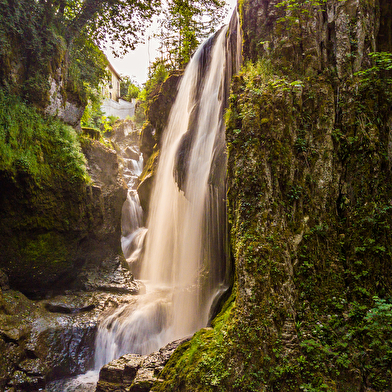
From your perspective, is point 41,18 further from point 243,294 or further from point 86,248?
point 243,294

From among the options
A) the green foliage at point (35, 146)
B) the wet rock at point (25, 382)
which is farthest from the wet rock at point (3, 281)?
the green foliage at point (35, 146)

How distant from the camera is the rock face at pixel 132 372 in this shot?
5746 millimetres

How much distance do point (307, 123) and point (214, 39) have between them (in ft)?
29.2

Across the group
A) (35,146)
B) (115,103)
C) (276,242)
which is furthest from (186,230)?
(115,103)

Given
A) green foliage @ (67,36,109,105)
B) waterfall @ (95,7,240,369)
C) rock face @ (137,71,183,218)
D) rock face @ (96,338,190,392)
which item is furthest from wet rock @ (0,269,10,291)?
green foliage @ (67,36,109,105)

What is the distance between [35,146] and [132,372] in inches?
300

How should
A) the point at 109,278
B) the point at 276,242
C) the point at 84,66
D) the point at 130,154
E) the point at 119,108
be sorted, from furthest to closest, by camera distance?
the point at 119,108, the point at 130,154, the point at 84,66, the point at 109,278, the point at 276,242

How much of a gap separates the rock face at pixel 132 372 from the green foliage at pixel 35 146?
6100 millimetres

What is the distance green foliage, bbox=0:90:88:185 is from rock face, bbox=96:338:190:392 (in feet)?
20.0

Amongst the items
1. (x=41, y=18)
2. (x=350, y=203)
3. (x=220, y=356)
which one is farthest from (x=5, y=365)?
(x=41, y=18)

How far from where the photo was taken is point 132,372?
6.25 m

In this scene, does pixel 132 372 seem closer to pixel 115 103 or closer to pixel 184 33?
pixel 184 33

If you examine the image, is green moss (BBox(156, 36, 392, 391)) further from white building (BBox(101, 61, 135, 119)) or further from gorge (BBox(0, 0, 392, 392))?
white building (BBox(101, 61, 135, 119))

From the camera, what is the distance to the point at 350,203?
5.57m
